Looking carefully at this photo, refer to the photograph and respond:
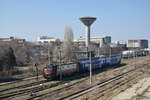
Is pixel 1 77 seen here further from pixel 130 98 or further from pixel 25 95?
pixel 130 98

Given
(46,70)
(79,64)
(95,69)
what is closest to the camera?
(46,70)

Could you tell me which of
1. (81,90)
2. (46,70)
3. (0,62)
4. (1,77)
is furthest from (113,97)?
(0,62)

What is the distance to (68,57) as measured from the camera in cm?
6525

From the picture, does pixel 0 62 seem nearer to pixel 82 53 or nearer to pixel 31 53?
pixel 31 53

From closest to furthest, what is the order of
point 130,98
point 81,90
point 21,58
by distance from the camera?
point 130,98, point 81,90, point 21,58

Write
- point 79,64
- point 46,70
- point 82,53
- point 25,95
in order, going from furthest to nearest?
1. point 82,53
2. point 79,64
3. point 46,70
4. point 25,95

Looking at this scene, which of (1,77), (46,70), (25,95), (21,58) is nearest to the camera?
(25,95)

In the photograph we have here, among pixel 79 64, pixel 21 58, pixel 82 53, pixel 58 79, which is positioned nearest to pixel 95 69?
pixel 79 64

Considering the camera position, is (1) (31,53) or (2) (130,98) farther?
(1) (31,53)

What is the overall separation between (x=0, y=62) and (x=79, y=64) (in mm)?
14901

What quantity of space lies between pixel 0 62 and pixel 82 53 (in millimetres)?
28906

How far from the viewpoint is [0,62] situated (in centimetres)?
4072

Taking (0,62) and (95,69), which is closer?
(0,62)

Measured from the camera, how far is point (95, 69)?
45906 mm
